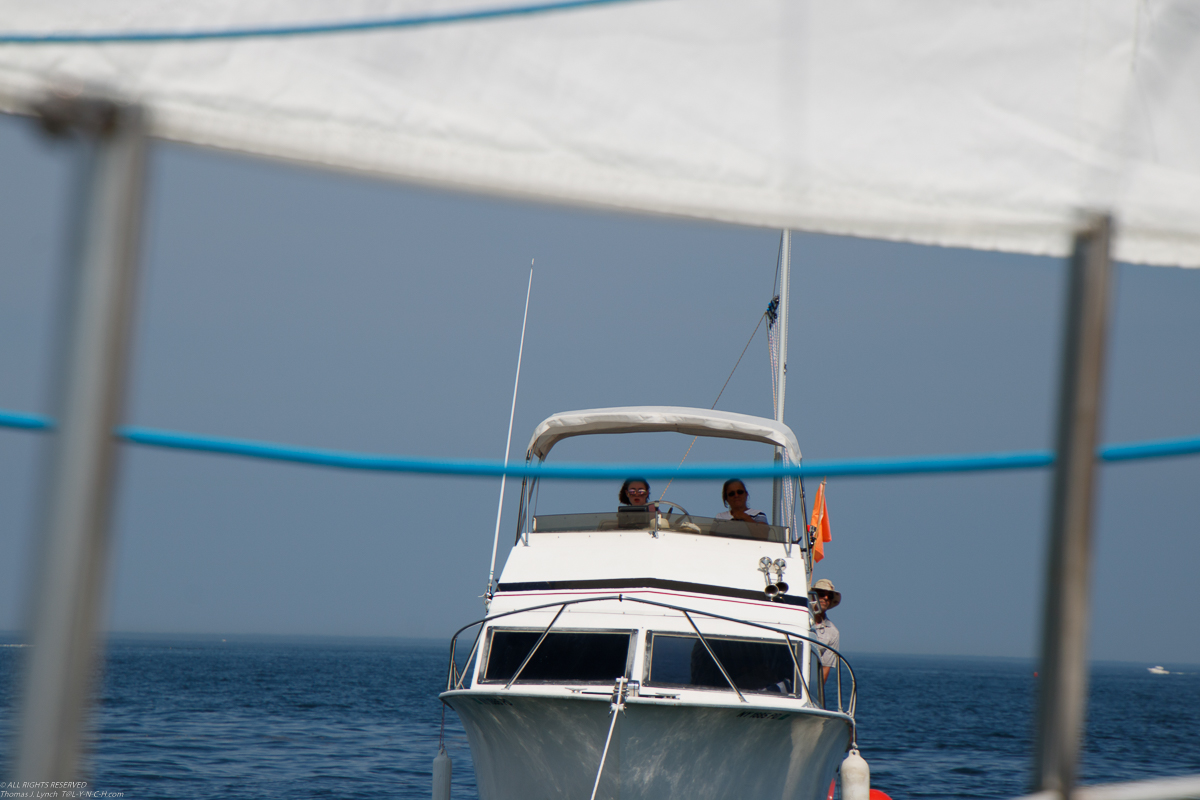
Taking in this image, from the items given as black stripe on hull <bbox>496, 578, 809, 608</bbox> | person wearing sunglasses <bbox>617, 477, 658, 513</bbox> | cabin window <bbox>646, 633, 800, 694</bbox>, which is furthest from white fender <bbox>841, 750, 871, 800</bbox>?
person wearing sunglasses <bbox>617, 477, 658, 513</bbox>

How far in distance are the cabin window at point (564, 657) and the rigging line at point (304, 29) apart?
635cm

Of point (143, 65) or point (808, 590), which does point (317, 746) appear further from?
point (143, 65)

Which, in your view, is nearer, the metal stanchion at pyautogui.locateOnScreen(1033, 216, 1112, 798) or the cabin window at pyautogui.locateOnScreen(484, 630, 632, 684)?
the metal stanchion at pyautogui.locateOnScreen(1033, 216, 1112, 798)

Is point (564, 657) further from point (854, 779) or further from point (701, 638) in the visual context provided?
point (854, 779)

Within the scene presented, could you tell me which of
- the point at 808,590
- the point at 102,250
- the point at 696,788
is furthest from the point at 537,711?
the point at 102,250

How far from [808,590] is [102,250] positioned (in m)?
8.31

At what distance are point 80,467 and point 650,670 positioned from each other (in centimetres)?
662

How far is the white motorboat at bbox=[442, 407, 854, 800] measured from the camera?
705 cm

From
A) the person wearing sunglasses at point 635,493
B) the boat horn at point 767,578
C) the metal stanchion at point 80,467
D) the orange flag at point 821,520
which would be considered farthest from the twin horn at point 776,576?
the metal stanchion at point 80,467

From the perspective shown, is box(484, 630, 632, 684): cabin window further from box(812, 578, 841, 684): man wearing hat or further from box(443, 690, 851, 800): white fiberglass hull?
box(812, 578, 841, 684): man wearing hat

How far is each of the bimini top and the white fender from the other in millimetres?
3218

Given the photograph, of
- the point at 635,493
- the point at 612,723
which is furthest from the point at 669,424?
the point at 612,723

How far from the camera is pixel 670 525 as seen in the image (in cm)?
891

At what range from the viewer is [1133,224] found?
1754mm
